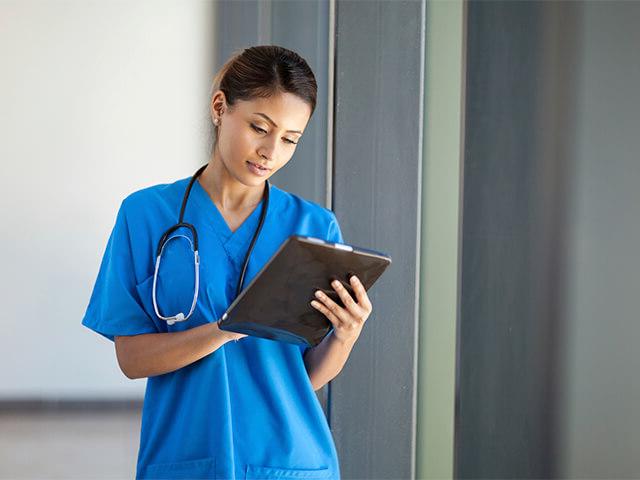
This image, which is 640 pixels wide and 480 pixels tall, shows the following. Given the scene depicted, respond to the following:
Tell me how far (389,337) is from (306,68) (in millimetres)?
970

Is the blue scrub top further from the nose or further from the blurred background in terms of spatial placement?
the blurred background

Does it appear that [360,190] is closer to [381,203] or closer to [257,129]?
[381,203]

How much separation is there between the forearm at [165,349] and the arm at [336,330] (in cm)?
15

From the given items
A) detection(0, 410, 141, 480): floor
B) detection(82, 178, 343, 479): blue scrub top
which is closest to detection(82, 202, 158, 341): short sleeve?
detection(82, 178, 343, 479): blue scrub top

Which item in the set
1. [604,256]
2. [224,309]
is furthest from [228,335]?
[604,256]

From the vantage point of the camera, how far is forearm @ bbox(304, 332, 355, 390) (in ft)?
4.35

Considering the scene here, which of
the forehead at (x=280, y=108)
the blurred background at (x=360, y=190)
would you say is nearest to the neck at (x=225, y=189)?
the forehead at (x=280, y=108)

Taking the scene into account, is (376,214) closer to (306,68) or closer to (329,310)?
(306,68)

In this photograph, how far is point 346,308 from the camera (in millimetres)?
1226

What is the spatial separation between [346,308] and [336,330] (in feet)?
0.21

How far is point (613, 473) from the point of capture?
5.69ft

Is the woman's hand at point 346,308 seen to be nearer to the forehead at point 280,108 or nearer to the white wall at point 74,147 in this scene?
the forehead at point 280,108

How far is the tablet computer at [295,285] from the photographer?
1.10 metres

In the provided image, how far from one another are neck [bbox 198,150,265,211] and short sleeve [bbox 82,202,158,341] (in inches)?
5.7
